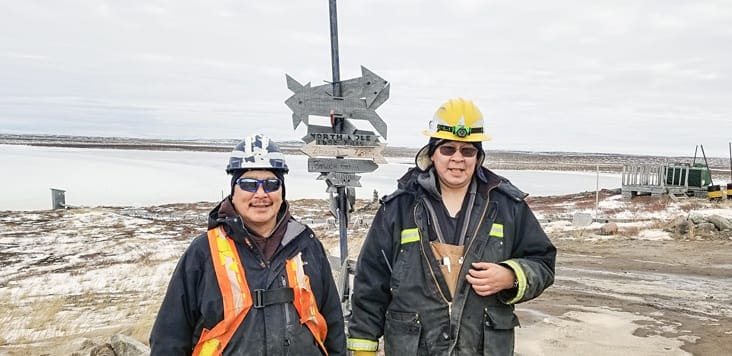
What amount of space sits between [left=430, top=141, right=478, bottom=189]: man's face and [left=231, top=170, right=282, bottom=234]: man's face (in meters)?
0.86

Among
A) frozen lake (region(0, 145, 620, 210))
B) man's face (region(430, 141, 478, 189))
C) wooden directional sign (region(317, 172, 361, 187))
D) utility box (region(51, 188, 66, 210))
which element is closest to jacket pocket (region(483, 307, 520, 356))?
man's face (region(430, 141, 478, 189))

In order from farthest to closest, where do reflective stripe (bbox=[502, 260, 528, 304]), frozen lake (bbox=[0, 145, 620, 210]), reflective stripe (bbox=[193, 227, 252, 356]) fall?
frozen lake (bbox=[0, 145, 620, 210]) < reflective stripe (bbox=[502, 260, 528, 304]) < reflective stripe (bbox=[193, 227, 252, 356])

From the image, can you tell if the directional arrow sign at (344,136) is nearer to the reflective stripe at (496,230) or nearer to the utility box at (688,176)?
the reflective stripe at (496,230)

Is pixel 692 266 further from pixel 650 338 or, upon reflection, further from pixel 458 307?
pixel 458 307

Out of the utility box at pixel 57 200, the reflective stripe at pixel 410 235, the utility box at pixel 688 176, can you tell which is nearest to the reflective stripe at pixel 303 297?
the reflective stripe at pixel 410 235

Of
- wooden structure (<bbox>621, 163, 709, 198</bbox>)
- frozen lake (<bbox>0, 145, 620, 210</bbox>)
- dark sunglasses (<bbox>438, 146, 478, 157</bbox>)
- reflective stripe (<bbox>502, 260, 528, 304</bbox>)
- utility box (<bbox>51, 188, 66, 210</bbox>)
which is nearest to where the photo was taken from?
reflective stripe (<bbox>502, 260, 528, 304</bbox>)

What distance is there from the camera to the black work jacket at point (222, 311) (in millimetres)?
2572

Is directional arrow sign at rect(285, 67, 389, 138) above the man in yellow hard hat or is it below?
above

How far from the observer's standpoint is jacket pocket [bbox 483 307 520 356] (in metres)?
2.84

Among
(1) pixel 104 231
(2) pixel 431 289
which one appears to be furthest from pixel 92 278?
(2) pixel 431 289

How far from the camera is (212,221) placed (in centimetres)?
272

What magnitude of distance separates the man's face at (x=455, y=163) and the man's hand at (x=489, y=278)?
17.3 inches

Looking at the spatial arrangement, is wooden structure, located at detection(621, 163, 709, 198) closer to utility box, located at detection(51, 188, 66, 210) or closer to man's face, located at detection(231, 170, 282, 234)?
utility box, located at detection(51, 188, 66, 210)

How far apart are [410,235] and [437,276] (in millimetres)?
245
